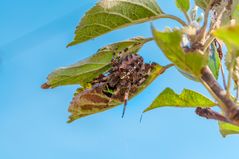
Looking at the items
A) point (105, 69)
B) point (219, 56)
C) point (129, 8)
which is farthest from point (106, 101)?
point (219, 56)

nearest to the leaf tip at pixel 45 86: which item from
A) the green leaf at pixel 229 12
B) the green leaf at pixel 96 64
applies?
the green leaf at pixel 96 64

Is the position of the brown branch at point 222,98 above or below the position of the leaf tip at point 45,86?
below

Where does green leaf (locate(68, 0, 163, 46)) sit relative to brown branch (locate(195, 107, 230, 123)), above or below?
above

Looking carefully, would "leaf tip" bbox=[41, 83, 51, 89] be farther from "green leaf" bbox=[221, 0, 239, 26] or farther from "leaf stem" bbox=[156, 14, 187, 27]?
"green leaf" bbox=[221, 0, 239, 26]

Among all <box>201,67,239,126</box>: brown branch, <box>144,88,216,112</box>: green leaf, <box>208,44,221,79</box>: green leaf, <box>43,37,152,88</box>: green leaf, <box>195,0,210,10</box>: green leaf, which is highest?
<box>195,0,210,10</box>: green leaf

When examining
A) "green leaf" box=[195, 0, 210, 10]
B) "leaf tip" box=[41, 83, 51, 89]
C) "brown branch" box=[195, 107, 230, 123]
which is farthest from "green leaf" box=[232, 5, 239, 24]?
"leaf tip" box=[41, 83, 51, 89]

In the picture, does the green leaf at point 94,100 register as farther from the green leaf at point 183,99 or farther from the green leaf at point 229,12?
the green leaf at point 229,12

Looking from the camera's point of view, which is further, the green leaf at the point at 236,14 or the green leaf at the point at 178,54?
the green leaf at the point at 236,14
